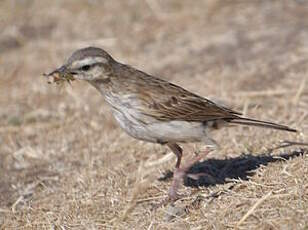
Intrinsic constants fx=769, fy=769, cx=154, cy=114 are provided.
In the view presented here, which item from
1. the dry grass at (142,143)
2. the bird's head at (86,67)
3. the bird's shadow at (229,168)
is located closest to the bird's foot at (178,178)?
the dry grass at (142,143)

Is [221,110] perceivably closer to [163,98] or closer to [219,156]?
[163,98]

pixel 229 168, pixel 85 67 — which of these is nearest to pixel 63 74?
pixel 85 67

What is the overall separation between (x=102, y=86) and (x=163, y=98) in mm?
525

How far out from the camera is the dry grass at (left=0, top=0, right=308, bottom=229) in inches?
246

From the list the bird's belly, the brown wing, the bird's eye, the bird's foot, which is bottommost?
the bird's foot

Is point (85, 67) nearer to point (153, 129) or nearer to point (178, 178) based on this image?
point (153, 129)

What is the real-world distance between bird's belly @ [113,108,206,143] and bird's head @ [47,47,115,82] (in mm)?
340

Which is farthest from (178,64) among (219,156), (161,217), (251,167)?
(161,217)

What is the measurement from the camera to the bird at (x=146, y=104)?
6.29 metres

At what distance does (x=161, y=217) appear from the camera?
621 centimetres

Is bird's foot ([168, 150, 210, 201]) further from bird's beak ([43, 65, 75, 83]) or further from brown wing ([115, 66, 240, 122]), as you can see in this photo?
bird's beak ([43, 65, 75, 83])

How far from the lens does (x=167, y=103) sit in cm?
648

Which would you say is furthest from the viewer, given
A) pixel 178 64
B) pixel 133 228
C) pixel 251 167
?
pixel 178 64

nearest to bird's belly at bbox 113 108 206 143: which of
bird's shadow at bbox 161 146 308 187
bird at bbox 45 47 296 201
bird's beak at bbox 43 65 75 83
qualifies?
bird at bbox 45 47 296 201
